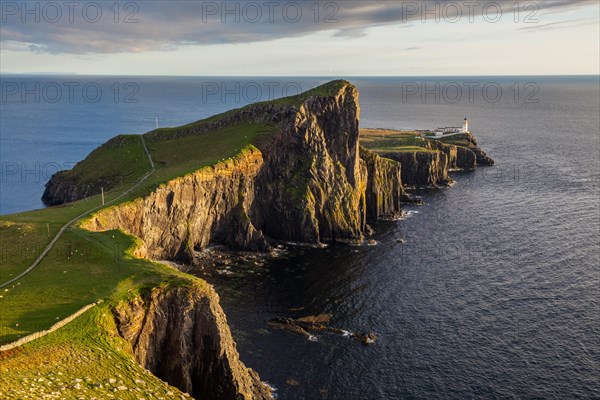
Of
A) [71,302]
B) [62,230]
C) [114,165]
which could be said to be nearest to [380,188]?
[114,165]

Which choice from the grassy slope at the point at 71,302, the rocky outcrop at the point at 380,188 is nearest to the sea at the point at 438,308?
the rocky outcrop at the point at 380,188

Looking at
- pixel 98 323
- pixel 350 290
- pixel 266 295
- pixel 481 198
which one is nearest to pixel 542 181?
pixel 481 198

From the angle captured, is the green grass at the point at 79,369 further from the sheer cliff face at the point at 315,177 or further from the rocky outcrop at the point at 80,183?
the rocky outcrop at the point at 80,183

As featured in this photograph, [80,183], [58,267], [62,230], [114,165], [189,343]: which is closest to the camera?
[189,343]

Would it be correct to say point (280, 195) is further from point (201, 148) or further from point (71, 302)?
point (71, 302)

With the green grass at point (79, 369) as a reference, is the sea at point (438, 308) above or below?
below
